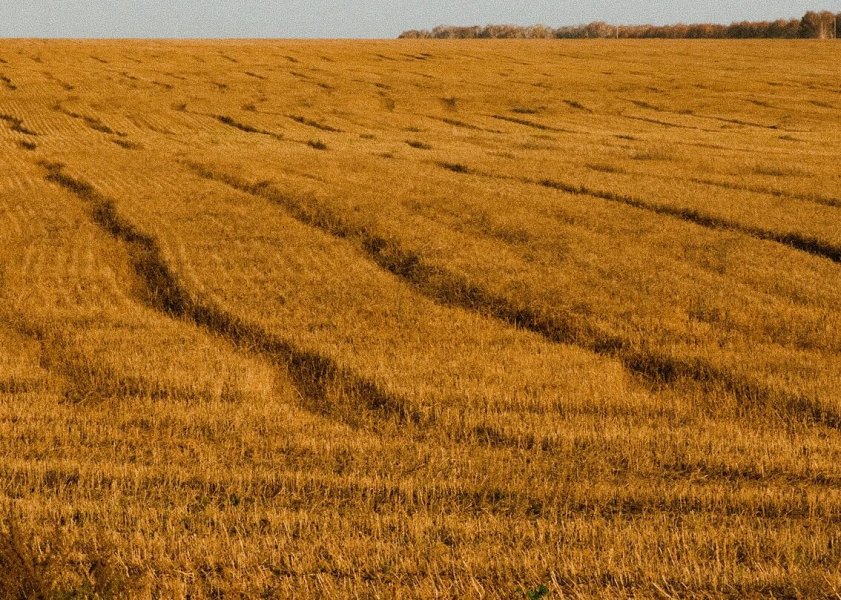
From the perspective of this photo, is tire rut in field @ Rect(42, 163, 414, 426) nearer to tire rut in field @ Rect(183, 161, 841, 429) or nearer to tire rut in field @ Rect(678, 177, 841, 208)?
tire rut in field @ Rect(183, 161, 841, 429)

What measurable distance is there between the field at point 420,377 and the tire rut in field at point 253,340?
0.06 m

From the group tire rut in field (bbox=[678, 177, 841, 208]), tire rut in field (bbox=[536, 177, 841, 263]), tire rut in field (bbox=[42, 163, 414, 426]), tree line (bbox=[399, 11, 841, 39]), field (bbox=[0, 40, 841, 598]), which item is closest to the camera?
field (bbox=[0, 40, 841, 598])

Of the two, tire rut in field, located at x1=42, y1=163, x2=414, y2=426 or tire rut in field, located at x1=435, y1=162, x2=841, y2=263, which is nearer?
tire rut in field, located at x1=42, y1=163, x2=414, y2=426

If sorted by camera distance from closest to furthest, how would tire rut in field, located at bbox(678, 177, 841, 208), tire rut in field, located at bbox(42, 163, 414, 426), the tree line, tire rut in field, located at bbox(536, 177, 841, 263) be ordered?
tire rut in field, located at bbox(42, 163, 414, 426)
tire rut in field, located at bbox(536, 177, 841, 263)
tire rut in field, located at bbox(678, 177, 841, 208)
the tree line

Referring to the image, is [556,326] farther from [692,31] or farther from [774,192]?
[692,31]

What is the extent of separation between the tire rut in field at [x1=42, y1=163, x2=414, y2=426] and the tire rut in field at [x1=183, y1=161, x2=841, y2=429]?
3.40m

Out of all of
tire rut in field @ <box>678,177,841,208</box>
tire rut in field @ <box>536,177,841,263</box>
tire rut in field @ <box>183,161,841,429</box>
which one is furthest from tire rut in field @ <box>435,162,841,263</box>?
tire rut in field @ <box>183,161,841,429</box>

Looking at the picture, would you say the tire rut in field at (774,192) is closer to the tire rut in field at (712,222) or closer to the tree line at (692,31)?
the tire rut in field at (712,222)

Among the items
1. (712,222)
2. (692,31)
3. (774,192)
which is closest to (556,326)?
(712,222)

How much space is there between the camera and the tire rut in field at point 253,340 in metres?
12.0

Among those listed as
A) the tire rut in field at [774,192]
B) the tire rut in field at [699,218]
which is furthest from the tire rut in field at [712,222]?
the tire rut in field at [774,192]

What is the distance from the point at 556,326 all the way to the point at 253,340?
14.4ft

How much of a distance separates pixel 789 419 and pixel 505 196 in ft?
51.5

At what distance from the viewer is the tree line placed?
468 ft
